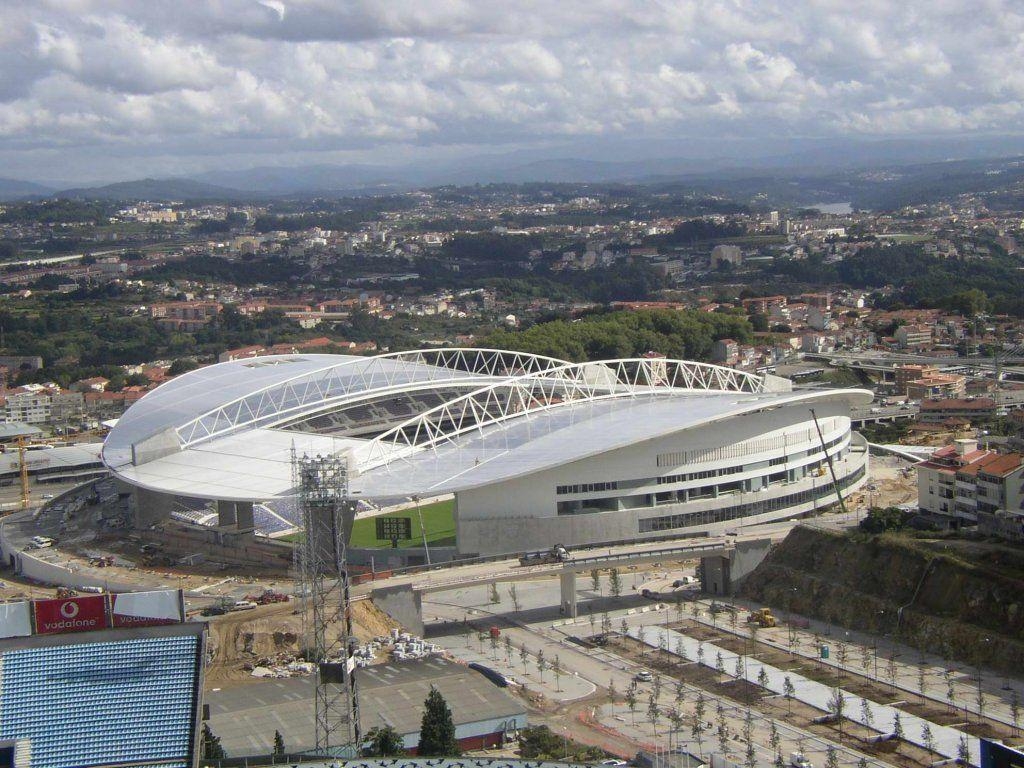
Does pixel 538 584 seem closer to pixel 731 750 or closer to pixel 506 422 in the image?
pixel 506 422

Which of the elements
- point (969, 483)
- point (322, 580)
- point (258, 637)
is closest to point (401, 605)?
point (258, 637)

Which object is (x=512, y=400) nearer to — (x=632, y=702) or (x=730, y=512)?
(x=730, y=512)

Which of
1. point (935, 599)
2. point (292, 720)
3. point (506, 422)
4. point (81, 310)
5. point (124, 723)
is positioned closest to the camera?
point (124, 723)

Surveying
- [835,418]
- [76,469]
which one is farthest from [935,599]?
[76,469]

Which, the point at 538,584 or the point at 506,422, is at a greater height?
the point at 506,422

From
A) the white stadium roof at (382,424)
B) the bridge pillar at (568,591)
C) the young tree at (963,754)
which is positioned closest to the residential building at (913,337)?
the white stadium roof at (382,424)

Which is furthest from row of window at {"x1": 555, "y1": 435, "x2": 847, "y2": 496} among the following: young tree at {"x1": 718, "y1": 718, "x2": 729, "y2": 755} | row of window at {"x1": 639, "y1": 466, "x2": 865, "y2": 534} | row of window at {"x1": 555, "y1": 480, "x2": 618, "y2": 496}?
young tree at {"x1": 718, "y1": 718, "x2": 729, "y2": 755}
